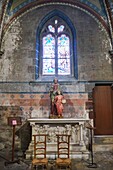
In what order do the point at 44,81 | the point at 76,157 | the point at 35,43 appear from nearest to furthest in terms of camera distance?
the point at 76,157
the point at 44,81
the point at 35,43

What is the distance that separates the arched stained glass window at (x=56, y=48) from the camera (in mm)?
8445

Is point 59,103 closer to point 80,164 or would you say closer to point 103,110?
point 103,110

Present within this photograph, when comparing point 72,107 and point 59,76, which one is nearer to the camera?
point 72,107

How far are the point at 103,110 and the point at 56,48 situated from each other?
3.53 meters

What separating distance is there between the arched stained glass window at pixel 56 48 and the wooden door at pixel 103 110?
1641 mm

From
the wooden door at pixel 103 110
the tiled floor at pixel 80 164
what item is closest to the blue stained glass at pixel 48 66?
the wooden door at pixel 103 110

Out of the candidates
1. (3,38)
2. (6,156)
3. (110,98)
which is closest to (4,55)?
(3,38)

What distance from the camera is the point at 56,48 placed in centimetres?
868

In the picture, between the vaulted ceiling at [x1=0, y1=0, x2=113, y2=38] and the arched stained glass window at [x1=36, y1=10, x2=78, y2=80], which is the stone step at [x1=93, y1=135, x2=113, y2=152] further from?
the vaulted ceiling at [x1=0, y1=0, x2=113, y2=38]

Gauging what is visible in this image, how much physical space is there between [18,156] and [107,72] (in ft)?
16.1

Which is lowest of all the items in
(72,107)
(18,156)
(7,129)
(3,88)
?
(18,156)

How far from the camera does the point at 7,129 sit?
24.4 feet

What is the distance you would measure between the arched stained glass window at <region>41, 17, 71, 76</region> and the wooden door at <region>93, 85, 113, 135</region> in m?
1.64

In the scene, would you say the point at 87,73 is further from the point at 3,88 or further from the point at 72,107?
the point at 3,88
